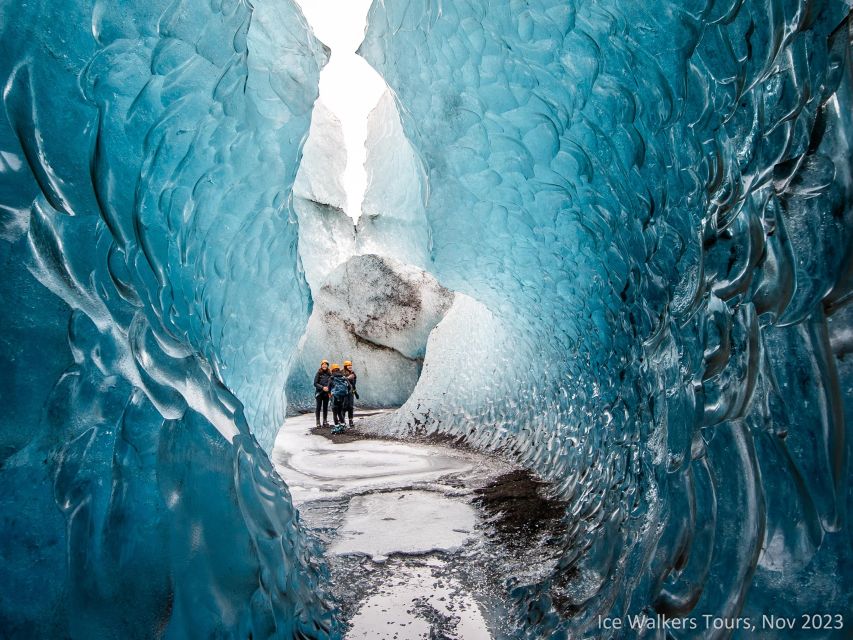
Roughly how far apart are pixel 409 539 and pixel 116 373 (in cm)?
232

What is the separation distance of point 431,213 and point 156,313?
3.15 m

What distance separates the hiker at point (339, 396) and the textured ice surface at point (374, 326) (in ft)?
10.7

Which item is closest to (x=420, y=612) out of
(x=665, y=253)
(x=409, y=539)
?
(x=409, y=539)

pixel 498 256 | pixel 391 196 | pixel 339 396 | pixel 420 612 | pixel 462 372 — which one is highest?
pixel 391 196

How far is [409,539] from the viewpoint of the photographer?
3.13m

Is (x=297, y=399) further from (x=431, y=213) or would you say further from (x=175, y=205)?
(x=175, y=205)

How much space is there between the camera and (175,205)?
218cm

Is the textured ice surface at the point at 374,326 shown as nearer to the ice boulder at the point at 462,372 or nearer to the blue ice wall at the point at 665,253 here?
the ice boulder at the point at 462,372

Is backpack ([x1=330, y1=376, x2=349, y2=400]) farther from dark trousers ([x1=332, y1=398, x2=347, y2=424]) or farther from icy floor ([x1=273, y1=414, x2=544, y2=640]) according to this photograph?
icy floor ([x1=273, y1=414, x2=544, y2=640])

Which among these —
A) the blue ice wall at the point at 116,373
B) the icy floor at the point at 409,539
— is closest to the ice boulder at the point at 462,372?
the icy floor at the point at 409,539

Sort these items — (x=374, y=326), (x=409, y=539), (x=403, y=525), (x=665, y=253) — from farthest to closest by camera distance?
(x=374, y=326)
(x=403, y=525)
(x=409, y=539)
(x=665, y=253)

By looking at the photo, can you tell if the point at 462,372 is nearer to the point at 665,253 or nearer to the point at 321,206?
the point at 321,206

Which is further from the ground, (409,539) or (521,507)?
(521,507)

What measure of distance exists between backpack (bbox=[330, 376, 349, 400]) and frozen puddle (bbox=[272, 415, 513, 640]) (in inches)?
72.9
